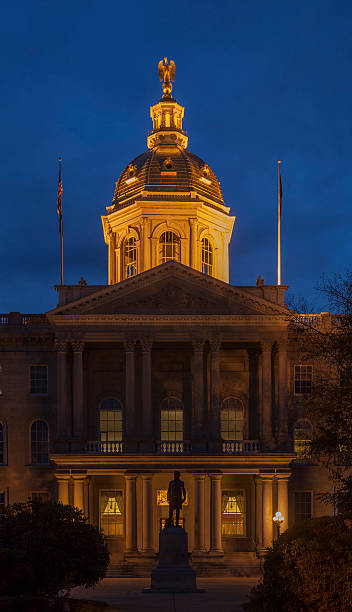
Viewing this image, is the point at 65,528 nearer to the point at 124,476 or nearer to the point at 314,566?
the point at 314,566

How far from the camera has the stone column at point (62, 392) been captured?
45562 mm

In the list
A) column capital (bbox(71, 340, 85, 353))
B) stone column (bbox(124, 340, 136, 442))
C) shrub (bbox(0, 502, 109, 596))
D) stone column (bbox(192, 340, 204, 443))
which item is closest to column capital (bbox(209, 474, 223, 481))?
stone column (bbox(192, 340, 204, 443))

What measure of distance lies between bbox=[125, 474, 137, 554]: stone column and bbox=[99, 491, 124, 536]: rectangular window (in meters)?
3.26

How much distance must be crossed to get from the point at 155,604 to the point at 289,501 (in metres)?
21.7

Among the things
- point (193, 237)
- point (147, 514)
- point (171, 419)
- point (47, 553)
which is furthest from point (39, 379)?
point (47, 553)

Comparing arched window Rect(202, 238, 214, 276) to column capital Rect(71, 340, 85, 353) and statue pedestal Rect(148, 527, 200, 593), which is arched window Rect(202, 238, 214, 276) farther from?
statue pedestal Rect(148, 527, 200, 593)

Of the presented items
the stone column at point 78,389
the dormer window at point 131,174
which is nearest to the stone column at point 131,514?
the stone column at point 78,389

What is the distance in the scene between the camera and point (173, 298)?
151 feet

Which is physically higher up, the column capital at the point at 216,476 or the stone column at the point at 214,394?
the stone column at the point at 214,394

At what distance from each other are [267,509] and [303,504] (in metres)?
4.93

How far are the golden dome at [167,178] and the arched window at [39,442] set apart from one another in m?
17.0

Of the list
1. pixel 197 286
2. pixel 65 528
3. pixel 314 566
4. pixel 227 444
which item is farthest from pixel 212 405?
pixel 314 566

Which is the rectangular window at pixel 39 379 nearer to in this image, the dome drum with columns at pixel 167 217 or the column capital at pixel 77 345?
the column capital at pixel 77 345

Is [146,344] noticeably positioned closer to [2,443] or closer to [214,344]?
[214,344]
